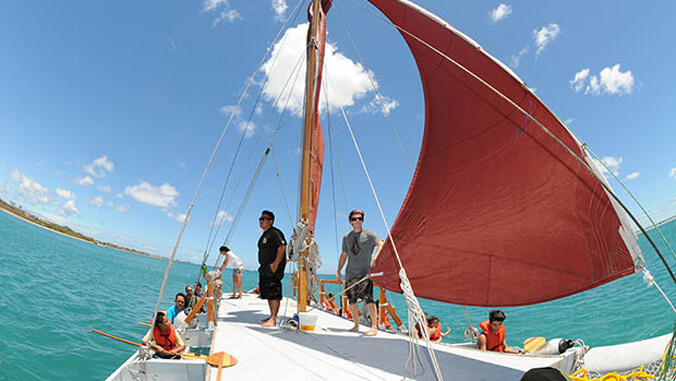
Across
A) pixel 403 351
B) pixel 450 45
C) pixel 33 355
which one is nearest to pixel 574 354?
pixel 403 351

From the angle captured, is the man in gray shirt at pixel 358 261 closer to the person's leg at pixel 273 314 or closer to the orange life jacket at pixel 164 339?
the person's leg at pixel 273 314

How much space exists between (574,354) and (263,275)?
143 inches

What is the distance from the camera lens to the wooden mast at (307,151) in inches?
183

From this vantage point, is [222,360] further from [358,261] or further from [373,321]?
[358,261]

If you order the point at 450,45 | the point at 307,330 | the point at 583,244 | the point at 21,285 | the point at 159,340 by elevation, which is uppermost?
the point at 450,45

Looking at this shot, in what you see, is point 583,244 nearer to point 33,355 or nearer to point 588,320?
point 33,355

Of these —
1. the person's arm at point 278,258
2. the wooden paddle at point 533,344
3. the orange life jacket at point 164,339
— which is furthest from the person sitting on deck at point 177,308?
the wooden paddle at point 533,344

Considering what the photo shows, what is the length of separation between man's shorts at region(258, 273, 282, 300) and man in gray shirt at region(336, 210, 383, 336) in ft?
3.20

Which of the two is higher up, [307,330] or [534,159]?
[534,159]

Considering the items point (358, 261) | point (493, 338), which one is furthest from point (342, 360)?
point (493, 338)

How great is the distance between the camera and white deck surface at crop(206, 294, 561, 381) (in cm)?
255

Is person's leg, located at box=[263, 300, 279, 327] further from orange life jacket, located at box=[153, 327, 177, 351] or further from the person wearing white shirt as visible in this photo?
the person wearing white shirt

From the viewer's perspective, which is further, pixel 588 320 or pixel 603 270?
pixel 588 320

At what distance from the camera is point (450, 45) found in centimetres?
341
